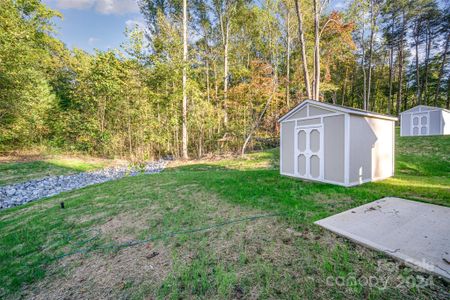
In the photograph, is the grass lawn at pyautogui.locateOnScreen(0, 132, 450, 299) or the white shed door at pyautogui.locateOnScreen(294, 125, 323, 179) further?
the white shed door at pyautogui.locateOnScreen(294, 125, 323, 179)

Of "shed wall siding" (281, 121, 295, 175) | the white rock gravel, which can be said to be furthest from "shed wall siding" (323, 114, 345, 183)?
the white rock gravel

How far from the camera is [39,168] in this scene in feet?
24.6

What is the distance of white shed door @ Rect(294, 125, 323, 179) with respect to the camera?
445cm

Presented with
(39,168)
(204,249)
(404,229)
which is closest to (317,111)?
(404,229)

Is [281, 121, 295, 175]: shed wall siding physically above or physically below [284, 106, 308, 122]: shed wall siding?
below

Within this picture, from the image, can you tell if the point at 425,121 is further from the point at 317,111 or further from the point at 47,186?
the point at 47,186

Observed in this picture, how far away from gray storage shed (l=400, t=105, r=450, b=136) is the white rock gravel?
51.2 ft

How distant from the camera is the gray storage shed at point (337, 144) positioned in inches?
158

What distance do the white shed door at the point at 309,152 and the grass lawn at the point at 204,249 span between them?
1.92 ft

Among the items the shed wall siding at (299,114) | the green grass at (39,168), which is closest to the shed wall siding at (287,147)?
the shed wall siding at (299,114)

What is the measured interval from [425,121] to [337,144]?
11.7 metres

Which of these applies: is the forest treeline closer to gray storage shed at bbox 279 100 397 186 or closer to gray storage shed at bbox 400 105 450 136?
gray storage shed at bbox 279 100 397 186

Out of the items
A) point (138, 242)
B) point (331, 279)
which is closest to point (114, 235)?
point (138, 242)

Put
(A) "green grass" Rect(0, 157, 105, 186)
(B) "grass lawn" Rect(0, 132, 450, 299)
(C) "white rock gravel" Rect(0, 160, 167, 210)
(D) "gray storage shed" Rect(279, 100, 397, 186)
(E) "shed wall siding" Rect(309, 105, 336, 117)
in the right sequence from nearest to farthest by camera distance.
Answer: (B) "grass lawn" Rect(0, 132, 450, 299) < (D) "gray storage shed" Rect(279, 100, 397, 186) < (E) "shed wall siding" Rect(309, 105, 336, 117) < (C) "white rock gravel" Rect(0, 160, 167, 210) < (A) "green grass" Rect(0, 157, 105, 186)
